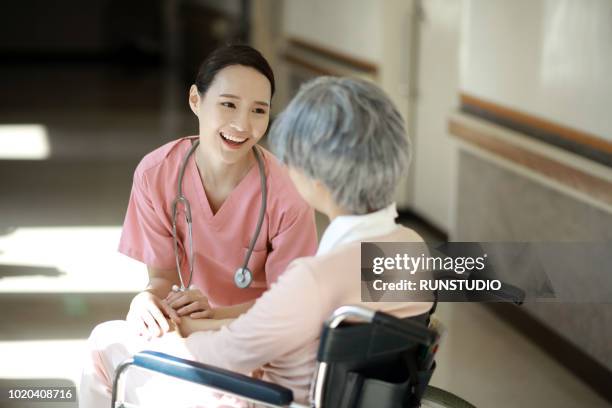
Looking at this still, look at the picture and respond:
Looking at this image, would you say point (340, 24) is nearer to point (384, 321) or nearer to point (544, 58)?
point (544, 58)

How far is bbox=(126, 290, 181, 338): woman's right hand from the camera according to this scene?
201 centimetres

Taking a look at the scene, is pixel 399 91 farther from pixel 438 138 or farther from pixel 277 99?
pixel 277 99

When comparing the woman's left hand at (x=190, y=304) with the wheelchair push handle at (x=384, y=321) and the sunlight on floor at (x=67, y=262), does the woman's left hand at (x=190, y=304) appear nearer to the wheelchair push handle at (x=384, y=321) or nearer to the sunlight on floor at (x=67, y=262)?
the wheelchair push handle at (x=384, y=321)

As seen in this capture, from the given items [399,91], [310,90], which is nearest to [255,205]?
[310,90]

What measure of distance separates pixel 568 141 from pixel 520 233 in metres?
0.53

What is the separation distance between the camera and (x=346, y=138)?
156cm

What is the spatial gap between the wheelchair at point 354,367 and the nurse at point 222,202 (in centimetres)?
47

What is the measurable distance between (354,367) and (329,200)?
0.96 ft

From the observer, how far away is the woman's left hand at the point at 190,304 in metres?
2.06

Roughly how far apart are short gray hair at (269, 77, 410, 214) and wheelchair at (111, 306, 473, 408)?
0.22 metres

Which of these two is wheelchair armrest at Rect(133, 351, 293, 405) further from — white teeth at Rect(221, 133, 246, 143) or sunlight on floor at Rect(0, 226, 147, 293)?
sunlight on floor at Rect(0, 226, 147, 293)

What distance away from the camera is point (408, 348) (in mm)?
1644

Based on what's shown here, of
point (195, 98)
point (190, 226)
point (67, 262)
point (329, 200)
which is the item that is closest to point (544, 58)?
point (195, 98)

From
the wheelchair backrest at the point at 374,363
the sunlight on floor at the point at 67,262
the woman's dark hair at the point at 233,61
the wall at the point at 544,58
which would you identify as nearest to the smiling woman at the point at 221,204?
the woman's dark hair at the point at 233,61
